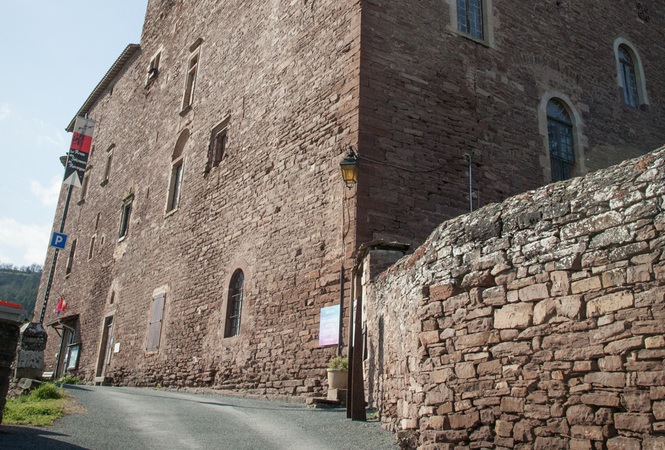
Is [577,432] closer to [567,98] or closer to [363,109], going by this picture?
[363,109]

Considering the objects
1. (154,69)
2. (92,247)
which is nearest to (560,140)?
(154,69)

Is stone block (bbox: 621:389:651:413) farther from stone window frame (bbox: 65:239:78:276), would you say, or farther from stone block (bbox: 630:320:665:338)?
stone window frame (bbox: 65:239:78:276)

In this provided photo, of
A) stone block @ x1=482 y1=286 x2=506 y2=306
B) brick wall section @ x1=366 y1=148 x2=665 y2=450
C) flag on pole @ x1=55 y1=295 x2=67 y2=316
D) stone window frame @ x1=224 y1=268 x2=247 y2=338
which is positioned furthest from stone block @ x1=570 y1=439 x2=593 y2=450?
flag on pole @ x1=55 y1=295 x2=67 y2=316

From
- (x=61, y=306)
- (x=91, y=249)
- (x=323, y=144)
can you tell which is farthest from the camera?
(x=61, y=306)

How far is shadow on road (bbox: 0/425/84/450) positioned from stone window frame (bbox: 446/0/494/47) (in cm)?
938

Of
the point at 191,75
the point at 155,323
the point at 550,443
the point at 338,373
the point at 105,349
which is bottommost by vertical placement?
the point at 550,443

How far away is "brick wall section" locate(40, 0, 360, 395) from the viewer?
9859 mm

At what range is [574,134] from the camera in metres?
12.2

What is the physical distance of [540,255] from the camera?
4.32 m

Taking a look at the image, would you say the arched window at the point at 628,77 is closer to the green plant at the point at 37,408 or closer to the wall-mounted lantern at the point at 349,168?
the wall-mounted lantern at the point at 349,168

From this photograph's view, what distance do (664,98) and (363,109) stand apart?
9.11m

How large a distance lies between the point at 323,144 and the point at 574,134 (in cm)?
548

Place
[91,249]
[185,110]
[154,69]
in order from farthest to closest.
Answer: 1. [91,249]
2. [154,69]
3. [185,110]

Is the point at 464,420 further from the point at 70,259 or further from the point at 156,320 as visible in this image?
the point at 70,259
